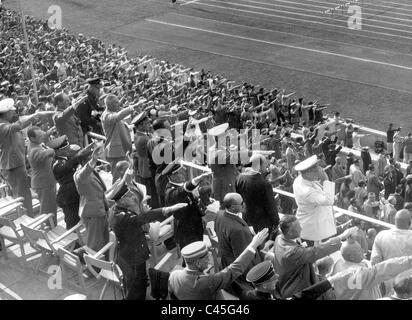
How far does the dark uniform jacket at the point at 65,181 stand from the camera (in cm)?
834

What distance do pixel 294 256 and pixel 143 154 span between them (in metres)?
3.58

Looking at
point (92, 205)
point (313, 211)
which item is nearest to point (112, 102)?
point (92, 205)

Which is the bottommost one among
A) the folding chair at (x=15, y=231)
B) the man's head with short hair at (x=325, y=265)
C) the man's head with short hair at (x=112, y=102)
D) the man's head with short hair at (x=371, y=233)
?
the man's head with short hair at (x=371, y=233)

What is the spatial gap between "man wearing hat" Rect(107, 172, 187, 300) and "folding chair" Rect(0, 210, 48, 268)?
176cm

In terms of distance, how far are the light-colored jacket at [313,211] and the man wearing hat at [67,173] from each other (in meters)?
2.74

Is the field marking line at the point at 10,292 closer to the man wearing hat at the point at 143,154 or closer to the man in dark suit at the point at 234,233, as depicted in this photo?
the man wearing hat at the point at 143,154

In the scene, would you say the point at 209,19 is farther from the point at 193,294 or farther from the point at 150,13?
the point at 193,294

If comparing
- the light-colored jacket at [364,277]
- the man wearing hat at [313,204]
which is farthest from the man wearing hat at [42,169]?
the light-colored jacket at [364,277]

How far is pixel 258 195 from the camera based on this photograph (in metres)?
7.89

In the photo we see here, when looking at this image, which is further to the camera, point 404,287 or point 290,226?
point 290,226

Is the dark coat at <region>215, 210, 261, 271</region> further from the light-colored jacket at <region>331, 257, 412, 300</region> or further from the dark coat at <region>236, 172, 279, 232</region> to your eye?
the light-colored jacket at <region>331, 257, 412, 300</region>

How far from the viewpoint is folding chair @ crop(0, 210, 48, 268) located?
328 inches

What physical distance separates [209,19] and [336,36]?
8.50 m

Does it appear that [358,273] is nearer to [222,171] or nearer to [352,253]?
[352,253]
